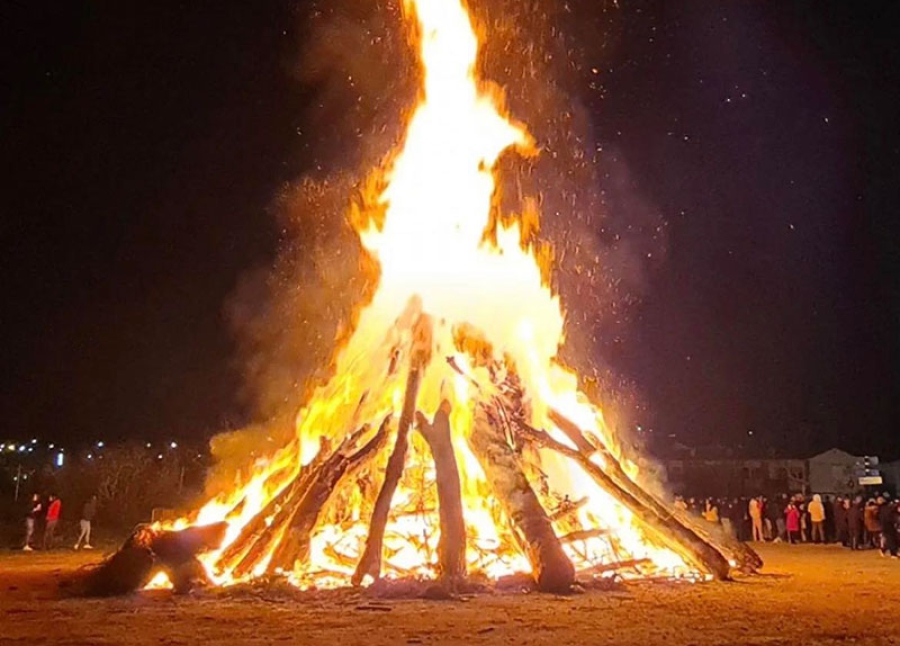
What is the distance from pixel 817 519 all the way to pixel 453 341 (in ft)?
40.5

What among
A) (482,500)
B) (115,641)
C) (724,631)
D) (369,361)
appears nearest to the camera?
(115,641)

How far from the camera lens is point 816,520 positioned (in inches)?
888

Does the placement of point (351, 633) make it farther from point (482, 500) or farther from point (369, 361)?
point (369, 361)

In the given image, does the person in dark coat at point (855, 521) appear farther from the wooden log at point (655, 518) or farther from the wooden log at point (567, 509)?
the wooden log at point (567, 509)

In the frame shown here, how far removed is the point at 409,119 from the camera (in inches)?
609

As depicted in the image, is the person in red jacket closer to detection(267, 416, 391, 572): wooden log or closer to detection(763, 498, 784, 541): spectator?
detection(267, 416, 391, 572): wooden log

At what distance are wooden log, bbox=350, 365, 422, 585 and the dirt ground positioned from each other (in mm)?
613

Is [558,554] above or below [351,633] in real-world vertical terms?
above

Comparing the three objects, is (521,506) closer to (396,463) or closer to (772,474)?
(396,463)

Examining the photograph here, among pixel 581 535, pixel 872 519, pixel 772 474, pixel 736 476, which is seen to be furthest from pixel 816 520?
pixel 772 474

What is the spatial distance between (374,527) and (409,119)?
6.76 m

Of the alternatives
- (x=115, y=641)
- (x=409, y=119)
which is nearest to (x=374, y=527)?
(x=115, y=641)

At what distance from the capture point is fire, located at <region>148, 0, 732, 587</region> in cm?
1381

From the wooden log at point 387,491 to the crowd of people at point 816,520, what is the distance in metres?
6.87
